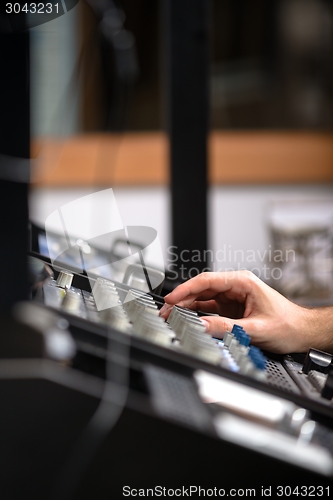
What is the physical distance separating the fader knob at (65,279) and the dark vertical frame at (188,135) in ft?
2.76

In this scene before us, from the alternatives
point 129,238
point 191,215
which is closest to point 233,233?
point 191,215

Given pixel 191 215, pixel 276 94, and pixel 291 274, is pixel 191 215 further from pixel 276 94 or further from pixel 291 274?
pixel 276 94

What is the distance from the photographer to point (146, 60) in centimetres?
287

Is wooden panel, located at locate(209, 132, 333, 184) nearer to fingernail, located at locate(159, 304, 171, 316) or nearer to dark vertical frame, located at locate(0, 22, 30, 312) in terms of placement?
fingernail, located at locate(159, 304, 171, 316)

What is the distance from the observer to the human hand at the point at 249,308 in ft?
1.88

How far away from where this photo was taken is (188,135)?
1377 mm

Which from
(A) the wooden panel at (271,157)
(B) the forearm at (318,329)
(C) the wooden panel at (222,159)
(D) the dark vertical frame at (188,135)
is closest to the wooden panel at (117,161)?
→ (C) the wooden panel at (222,159)

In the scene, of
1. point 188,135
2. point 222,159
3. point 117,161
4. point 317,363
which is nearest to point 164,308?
point 317,363

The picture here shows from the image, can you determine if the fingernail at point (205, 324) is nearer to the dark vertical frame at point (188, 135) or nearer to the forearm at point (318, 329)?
Result: the forearm at point (318, 329)

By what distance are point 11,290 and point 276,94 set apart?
295 centimetres

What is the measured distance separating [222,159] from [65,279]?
2.44 meters

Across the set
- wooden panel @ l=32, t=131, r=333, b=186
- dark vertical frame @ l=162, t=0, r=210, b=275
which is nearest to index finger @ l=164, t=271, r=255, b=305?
dark vertical frame @ l=162, t=0, r=210, b=275

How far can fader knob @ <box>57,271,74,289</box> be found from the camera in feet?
1.67

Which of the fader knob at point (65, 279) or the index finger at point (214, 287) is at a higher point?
the fader knob at point (65, 279)
